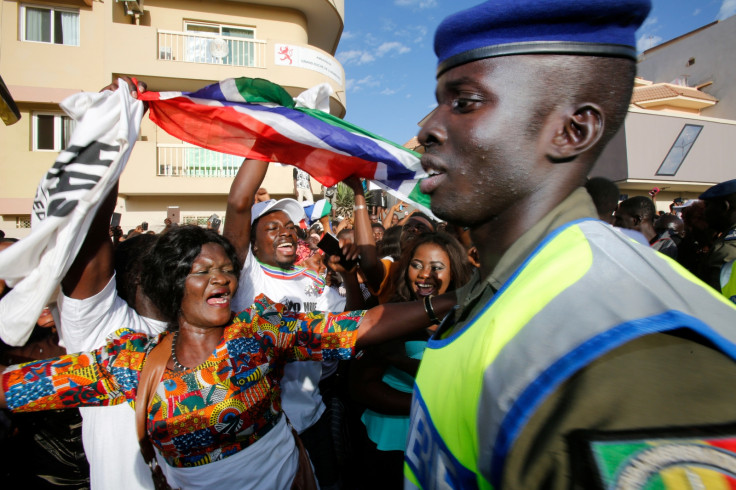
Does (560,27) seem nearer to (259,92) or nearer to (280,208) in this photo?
(259,92)

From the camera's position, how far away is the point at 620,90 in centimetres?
85

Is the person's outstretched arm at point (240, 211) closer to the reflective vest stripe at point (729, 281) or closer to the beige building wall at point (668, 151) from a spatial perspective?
the reflective vest stripe at point (729, 281)

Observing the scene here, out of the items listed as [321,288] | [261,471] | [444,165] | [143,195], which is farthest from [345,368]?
[143,195]

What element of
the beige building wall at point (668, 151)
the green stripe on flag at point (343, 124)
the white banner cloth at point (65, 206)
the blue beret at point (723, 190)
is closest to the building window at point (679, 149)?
the beige building wall at point (668, 151)

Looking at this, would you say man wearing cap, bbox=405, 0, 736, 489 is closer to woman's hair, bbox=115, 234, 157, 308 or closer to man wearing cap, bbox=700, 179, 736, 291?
woman's hair, bbox=115, 234, 157, 308

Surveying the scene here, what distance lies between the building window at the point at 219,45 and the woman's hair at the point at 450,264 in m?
13.8

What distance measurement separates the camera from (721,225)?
367 cm

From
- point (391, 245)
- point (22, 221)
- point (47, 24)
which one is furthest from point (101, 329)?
point (47, 24)

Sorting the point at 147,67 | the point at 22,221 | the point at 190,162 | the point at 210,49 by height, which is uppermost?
the point at 210,49

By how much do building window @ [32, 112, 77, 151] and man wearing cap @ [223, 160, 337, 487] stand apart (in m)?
13.4

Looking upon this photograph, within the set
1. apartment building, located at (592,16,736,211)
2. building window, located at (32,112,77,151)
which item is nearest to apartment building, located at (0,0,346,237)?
building window, located at (32,112,77,151)

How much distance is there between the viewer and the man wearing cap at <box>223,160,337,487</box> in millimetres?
2600

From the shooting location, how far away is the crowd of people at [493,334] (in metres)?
0.52

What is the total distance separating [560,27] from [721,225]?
13.0ft
